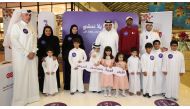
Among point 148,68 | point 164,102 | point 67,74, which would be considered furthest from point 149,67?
point 67,74

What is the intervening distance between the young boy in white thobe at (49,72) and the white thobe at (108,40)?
3.62 ft

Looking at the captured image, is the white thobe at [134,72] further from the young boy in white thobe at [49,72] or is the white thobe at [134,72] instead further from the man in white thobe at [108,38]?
the young boy in white thobe at [49,72]

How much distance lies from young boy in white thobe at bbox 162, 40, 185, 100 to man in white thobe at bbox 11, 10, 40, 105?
2667mm

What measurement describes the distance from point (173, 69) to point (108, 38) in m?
1.55

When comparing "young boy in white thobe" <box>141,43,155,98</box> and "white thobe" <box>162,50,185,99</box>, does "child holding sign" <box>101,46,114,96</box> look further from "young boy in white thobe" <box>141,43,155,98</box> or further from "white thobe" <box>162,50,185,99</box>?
"white thobe" <box>162,50,185,99</box>

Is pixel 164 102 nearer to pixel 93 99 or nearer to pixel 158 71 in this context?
pixel 158 71

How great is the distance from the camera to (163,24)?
5.73 meters

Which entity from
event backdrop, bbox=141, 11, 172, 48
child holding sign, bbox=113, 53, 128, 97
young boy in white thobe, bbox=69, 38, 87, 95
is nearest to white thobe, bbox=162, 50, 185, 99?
child holding sign, bbox=113, 53, 128, 97

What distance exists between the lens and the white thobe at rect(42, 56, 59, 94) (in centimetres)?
495

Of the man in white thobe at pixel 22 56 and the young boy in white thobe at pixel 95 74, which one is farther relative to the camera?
the young boy in white thobe at pixel 95 74

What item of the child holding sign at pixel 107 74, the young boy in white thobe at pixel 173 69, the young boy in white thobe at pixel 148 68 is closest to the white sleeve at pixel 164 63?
Answer: the young boy in white thobe at pixel 173 69

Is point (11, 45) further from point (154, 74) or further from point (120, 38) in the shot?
point (154, 74)

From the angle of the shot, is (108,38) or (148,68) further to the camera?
(108,38)

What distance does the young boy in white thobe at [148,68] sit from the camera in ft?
15.9
